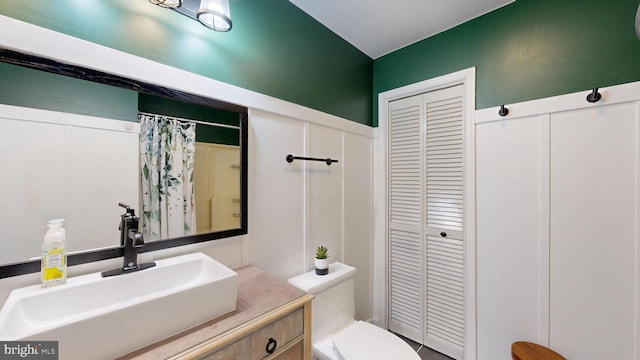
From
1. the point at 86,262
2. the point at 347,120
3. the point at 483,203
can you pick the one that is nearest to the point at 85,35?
the point at 86,262

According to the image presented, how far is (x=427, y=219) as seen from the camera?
6.39 ft

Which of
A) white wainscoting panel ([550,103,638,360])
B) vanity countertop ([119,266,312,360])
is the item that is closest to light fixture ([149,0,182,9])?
vanity countertop ([119,266,312,360])

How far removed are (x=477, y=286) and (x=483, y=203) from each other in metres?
0.57

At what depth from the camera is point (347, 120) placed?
1.98 meters

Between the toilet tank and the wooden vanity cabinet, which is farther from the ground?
the wooden vanity cabinet

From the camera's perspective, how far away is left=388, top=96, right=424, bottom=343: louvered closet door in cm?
200

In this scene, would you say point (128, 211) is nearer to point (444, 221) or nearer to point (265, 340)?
point (265, 340)

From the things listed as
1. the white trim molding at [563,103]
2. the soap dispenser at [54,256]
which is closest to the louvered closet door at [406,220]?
the white trim molding at [563,103]

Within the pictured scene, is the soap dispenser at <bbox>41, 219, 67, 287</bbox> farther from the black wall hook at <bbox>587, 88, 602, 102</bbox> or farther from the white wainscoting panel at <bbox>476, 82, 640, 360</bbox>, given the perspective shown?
the black wall hook at <bbox>587, 88, 602, 102</bbox>

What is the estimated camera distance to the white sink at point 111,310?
1.91ft

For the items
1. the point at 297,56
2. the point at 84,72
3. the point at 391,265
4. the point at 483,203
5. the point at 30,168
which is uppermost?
the point at 297,56

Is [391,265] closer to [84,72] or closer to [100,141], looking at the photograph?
[100,141]

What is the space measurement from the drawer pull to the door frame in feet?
4.82

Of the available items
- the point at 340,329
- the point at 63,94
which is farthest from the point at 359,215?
the point at 63,94
